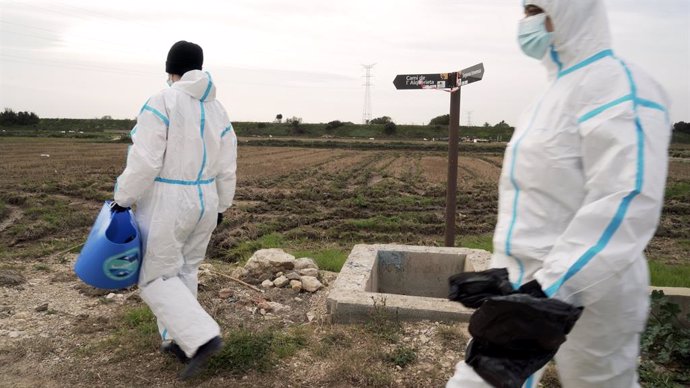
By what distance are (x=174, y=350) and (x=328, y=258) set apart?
329 cm

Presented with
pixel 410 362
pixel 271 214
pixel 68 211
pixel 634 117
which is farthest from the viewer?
pixel 271 214

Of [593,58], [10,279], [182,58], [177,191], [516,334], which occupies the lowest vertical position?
[10,279]

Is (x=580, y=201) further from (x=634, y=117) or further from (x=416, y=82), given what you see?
(x=416, y=82)

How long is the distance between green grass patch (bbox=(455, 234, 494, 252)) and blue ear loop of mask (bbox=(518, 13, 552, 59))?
5.82m

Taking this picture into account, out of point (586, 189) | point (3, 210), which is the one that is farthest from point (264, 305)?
point (3, 210)

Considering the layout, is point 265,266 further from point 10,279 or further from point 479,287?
point 479,287

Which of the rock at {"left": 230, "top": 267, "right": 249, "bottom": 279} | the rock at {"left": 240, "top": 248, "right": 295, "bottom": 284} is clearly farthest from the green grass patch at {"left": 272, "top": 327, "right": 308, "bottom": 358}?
the rock at {"left": 230, "top": 267, "right": 249, "bottom": 279}

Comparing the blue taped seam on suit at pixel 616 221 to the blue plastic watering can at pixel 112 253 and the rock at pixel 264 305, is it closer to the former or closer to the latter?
the blue plastic watering can at pixel 112 253

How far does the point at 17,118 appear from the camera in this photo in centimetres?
4988

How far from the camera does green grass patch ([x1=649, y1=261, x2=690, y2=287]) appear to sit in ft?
16.9

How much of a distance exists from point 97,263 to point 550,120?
2.52 meters

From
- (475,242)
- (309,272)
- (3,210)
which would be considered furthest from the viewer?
(3,210)

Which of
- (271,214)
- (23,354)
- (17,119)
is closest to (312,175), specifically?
(271,214)

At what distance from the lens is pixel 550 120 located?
1673mm
